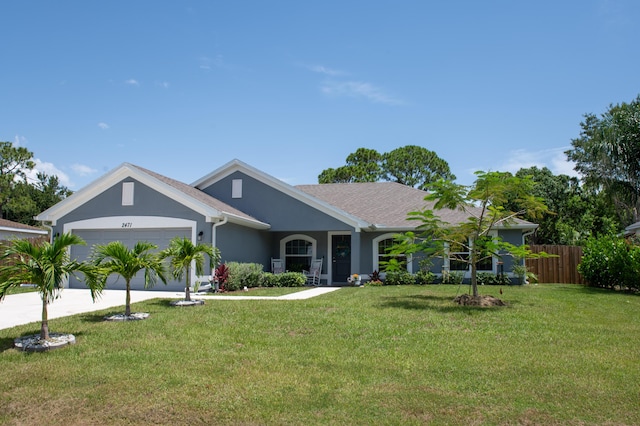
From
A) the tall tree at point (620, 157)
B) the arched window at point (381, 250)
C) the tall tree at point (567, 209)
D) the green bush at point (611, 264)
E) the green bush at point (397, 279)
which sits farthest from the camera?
the tall tree at point (567, 209)

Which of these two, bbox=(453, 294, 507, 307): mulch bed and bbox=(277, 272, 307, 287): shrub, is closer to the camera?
bbox=(453, 294, 507, 307): mulch bed

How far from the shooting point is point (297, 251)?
21594mm

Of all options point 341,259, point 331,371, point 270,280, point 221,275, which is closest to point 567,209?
point 341,259

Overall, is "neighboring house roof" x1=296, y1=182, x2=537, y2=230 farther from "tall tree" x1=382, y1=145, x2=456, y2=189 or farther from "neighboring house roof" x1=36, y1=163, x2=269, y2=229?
"tall tree" x1=382, y1=145, x2=456, y2=189

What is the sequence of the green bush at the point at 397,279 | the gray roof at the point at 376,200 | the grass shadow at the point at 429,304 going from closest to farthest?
the grass shadow at the point at 429,304, the green bush at the point at 397,279, the gray roof at the point at 376,200

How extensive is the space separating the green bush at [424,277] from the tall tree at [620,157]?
592 inches

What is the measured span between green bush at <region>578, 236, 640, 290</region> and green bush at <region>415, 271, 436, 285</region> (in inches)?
245

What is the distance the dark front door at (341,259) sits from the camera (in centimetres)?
2122

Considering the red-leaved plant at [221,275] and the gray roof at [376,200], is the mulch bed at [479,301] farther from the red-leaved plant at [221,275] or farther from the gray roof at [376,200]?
the red-leaved plant at [221,275]

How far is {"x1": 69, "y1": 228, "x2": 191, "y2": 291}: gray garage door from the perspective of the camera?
1691 cm

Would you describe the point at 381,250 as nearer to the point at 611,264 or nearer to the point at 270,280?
the point at 270,280

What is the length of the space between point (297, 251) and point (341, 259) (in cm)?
207

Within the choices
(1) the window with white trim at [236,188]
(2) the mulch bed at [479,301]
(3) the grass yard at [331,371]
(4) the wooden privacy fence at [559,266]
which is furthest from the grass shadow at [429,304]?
(4) the wooden privacy fence at [559,266]

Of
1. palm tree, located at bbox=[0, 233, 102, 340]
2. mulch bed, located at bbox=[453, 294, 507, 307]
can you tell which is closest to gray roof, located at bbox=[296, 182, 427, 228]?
mulch bed, located at bbox=[453, 294, 507, 307]
